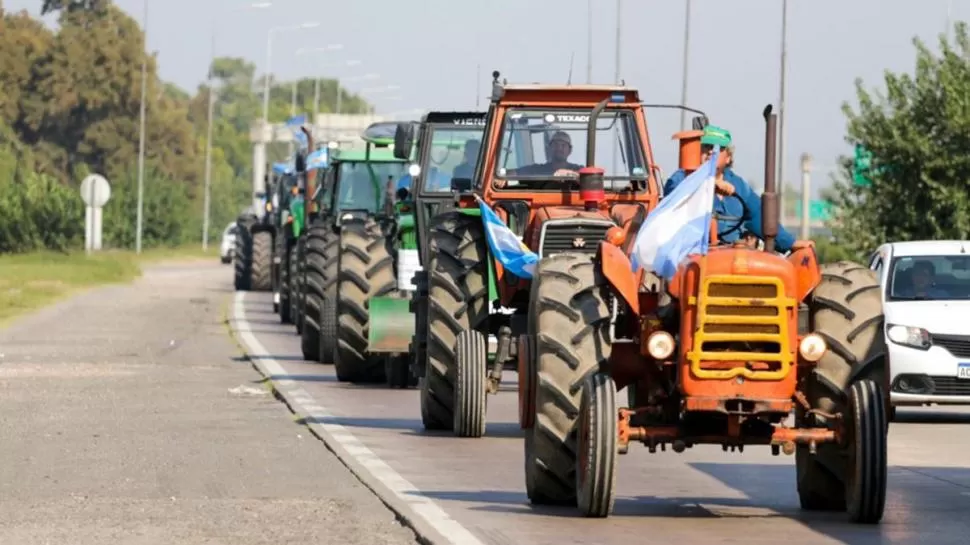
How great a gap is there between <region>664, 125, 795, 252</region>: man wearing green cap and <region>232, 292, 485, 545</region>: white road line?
230 centimetres

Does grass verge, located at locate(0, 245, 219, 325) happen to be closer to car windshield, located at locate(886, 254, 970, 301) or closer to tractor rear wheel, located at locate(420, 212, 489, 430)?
car windshield, located at locate(886, 254, 970, 301)

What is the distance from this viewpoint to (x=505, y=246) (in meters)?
18.0

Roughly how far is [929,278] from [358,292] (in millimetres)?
5819

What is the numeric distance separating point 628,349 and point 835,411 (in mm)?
1183

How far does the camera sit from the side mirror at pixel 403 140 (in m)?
21.2

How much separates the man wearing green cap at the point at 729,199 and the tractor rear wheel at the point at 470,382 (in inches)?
161

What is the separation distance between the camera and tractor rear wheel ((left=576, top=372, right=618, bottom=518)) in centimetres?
1226

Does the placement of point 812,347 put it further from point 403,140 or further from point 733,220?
point 403,140

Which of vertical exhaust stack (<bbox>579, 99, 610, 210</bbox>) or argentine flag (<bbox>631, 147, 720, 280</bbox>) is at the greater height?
vertical exhaust stack (<bbox>579, 99, 610, 210</bbox>)

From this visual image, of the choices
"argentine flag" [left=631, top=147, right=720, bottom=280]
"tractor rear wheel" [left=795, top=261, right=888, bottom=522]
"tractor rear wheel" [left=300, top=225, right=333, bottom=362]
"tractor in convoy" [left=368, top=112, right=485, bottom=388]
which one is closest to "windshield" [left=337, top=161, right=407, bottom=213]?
"tractor rear wheel" [left=300, top=225, right=333, bottom=362]

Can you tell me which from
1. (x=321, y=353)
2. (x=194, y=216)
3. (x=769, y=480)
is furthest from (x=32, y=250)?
(x=769, y=480)

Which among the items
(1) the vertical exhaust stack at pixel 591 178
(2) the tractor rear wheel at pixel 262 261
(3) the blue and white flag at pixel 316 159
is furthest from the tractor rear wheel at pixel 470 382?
(2) the tractor rear wheel at pixel 262 261

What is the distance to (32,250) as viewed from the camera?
7412 centimetres

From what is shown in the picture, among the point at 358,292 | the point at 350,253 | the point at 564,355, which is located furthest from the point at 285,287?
the point at 564,355
